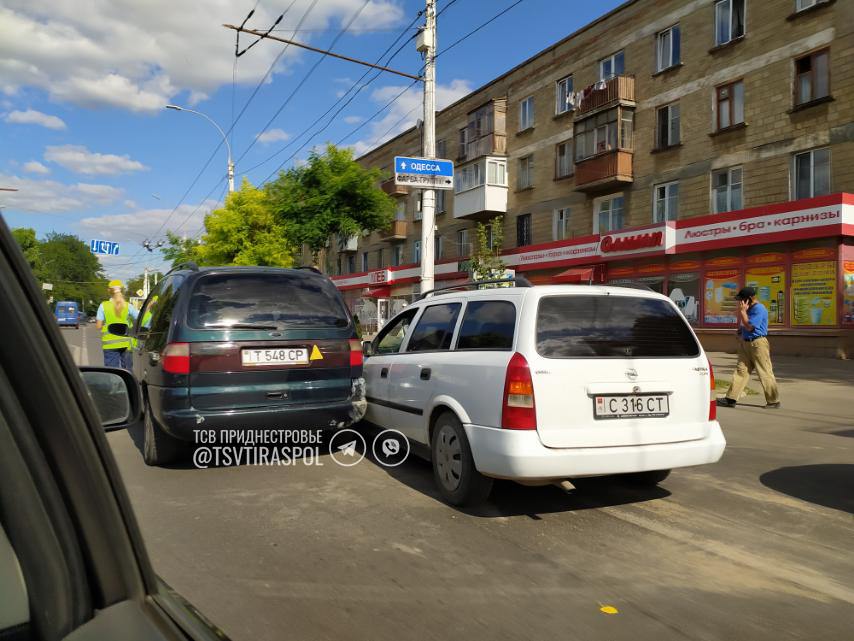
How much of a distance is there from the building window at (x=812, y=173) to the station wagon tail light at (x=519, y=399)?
18.2 meters

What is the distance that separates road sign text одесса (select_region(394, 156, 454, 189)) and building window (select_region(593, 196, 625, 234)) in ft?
42.5

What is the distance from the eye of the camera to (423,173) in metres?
13.5

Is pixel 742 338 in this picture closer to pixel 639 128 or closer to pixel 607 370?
pixel 607 370

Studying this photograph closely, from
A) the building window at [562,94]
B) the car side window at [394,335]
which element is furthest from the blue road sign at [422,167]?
the building window at [562,94]

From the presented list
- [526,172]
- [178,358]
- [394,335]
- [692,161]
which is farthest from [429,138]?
[526,172]

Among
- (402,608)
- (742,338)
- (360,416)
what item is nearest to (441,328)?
(360,416)

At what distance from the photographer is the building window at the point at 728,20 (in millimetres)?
20998

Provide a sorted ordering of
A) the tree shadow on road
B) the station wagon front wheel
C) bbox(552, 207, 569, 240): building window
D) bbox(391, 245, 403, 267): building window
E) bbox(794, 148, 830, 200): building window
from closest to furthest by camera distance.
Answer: the station wagon front wheel
the tree shadow on road
bbox(794, 148, 830, 200): building window
bbox(552, 207, 569, 240): building window
bbox(391, 245, 403, 267): building window

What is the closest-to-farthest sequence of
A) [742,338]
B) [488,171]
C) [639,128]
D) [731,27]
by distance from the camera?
[742,338], [731,27], [639,128], [488,171]

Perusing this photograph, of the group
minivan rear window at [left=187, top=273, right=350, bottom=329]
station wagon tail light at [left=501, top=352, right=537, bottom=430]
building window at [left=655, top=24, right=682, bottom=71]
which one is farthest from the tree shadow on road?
building window at [left=655, top=24, right=682, bottom=71]

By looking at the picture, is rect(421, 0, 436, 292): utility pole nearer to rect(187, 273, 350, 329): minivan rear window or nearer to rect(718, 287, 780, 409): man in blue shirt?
rect(718, 287, 780, 409): man in blue shirt

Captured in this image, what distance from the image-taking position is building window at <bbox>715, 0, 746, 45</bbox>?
827 inches

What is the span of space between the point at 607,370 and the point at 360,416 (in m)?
2.59

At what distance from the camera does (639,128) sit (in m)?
24.6
